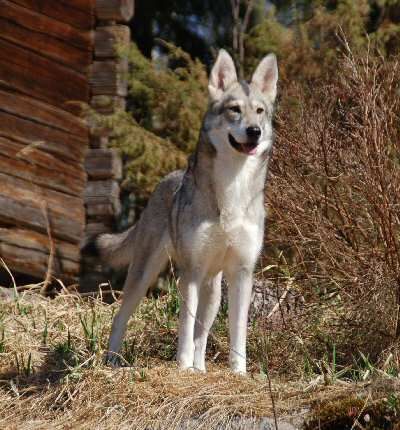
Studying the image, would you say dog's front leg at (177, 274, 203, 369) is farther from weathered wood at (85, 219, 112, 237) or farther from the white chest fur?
weathered wood at (85, 219, 112, 237)

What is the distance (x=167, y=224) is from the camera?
6746 mm

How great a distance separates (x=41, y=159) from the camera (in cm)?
997

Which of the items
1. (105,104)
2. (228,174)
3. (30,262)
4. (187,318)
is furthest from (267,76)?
(30,262)

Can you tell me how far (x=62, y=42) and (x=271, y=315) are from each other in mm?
3945

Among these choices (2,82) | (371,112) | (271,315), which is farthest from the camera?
(2,82)

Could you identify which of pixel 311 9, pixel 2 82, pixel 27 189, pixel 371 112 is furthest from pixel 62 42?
pixel 371 112

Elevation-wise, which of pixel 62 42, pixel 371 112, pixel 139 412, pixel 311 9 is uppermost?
pixel 311 9

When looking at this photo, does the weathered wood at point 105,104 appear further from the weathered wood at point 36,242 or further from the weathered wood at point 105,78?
the weathered wood at point 36,242

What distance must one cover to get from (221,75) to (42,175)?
3718 millimetres

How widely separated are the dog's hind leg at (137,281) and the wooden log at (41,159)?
9.92ft

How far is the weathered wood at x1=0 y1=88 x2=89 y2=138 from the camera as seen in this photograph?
991 cm

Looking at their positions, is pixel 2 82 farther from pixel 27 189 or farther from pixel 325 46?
pixel 325 46

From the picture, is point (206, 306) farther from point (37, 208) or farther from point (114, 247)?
point (37, 208)

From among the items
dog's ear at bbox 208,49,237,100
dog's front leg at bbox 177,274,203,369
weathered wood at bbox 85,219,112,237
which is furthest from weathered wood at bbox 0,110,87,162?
dog's front leg at bbox 177,274,203,369
